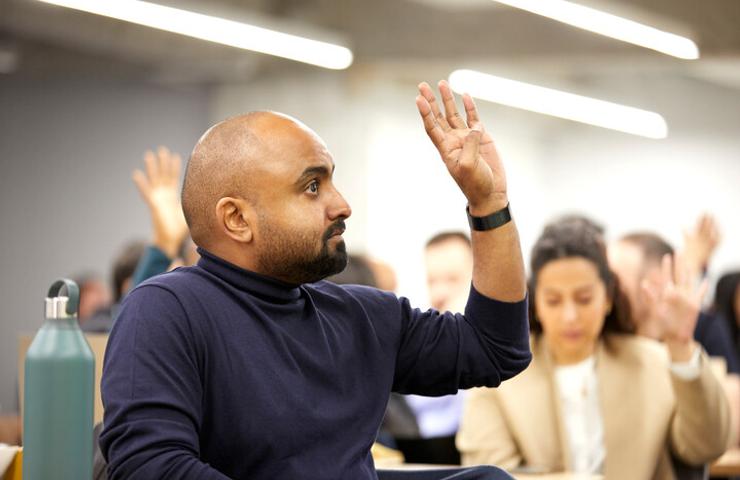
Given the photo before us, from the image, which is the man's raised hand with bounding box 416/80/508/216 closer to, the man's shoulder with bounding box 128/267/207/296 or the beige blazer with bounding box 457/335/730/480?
the man's shoulder with bounding box 128/267/207/296

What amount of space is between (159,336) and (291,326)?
0.24 m

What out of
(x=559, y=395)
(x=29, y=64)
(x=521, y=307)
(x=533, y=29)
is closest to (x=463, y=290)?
(x=559, y=395)

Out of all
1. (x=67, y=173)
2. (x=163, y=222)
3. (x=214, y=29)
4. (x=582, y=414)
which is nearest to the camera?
(x=582, y=414)

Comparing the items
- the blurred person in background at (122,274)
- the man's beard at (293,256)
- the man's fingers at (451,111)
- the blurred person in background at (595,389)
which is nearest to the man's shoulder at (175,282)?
the man's beard at (293,256)

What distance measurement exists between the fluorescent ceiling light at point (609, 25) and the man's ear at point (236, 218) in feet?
13.5

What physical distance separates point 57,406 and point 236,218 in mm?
421

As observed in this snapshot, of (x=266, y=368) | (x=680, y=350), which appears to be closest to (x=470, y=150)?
(x=266, y=368)

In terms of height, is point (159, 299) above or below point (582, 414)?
above

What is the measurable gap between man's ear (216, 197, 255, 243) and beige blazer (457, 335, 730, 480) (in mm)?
1577

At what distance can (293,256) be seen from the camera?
5.58 ft

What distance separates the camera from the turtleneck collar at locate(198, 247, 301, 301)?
1.71 meters

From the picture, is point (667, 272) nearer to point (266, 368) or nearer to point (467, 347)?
point (467, 347)

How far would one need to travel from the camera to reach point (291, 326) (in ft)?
5.62

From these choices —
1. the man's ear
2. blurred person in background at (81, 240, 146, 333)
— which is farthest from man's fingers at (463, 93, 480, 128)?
blurred person in background at (81, 240, 146, 333)
